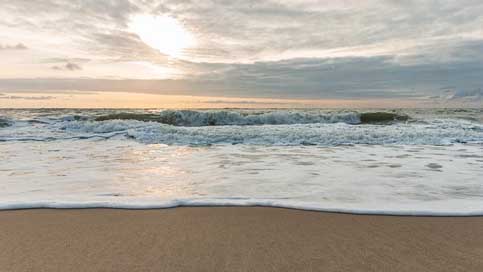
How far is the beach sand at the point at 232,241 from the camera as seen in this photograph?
2.43m

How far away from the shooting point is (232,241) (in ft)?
9.41

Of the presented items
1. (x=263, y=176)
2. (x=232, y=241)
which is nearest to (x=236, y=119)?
(x=263, y=176)

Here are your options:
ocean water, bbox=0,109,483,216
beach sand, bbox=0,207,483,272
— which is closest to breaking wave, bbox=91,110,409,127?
ocean water, bbox=0,109,483,216

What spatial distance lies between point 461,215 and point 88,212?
364cm

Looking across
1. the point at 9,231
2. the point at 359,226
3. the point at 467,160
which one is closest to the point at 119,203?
the point at 9,231

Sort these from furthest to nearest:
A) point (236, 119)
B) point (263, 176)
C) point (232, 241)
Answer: point (236, 119), point (263, 176), point (232, 241)

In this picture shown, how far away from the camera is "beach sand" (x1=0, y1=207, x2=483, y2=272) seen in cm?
243

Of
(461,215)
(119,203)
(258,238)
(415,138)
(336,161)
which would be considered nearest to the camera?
(258,238)

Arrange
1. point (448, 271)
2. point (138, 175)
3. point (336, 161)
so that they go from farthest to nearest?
point (336, 161) < point (138, 175) < point (448, 271)

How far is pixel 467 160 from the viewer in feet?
23.6

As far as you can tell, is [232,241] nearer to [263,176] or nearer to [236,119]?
[263,176]

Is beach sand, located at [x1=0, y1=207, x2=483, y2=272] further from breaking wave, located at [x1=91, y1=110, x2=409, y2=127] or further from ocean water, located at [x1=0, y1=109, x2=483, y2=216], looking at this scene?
breaking wave, located at [x1=91, y1=110, x2=409, y2=127]

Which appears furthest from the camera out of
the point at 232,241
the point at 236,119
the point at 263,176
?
the point at 236,119

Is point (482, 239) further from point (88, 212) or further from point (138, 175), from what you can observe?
point (138, 175)
